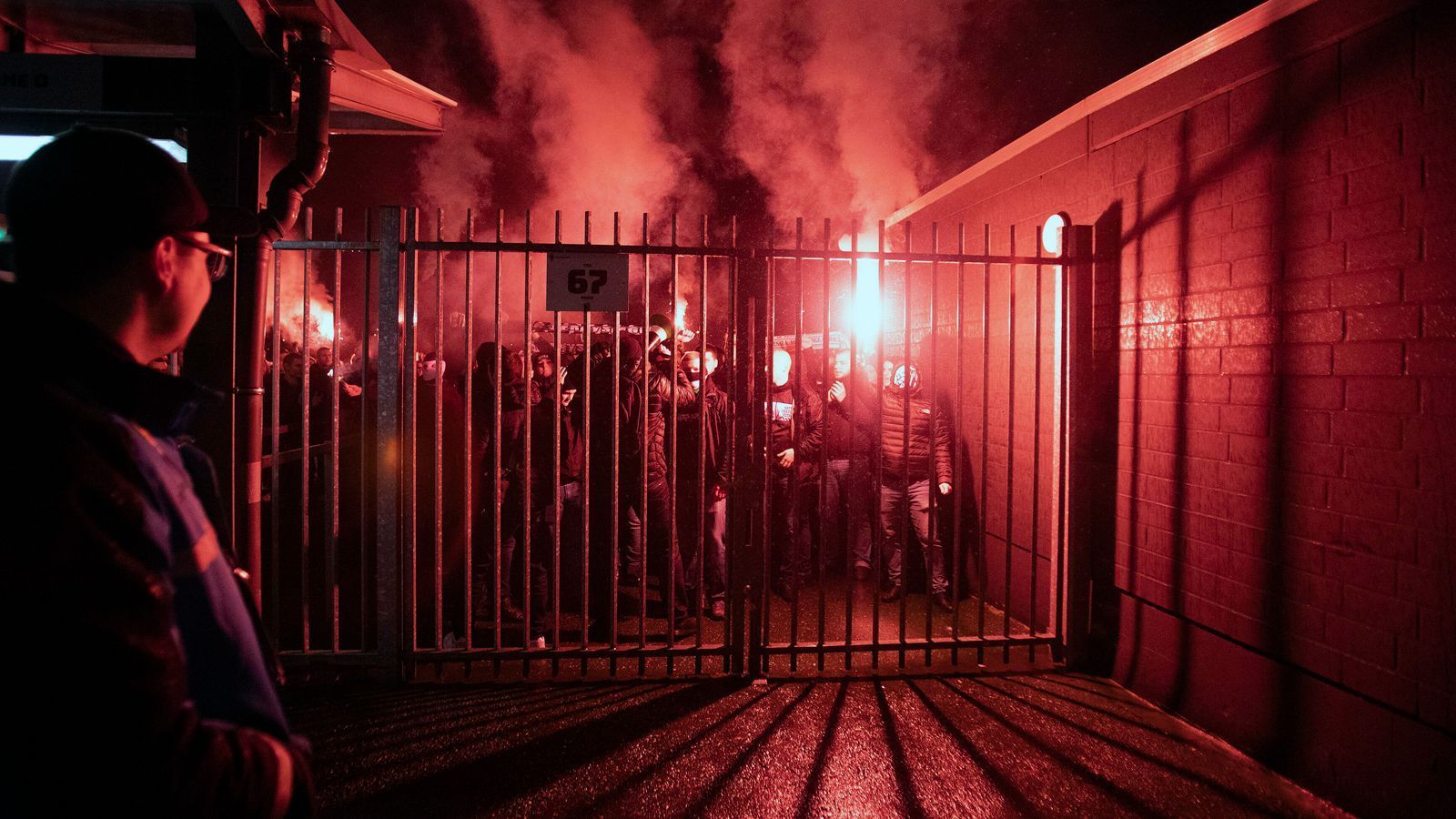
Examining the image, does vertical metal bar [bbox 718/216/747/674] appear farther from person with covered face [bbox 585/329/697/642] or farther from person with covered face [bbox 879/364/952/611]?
person with covered face [bbox 879/364/952/611]

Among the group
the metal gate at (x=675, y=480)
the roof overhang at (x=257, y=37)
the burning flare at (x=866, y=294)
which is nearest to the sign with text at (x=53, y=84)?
the roof overhang at (x=257, y=37)

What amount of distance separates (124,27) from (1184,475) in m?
7.40

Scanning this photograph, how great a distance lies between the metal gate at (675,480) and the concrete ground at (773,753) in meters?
0.31

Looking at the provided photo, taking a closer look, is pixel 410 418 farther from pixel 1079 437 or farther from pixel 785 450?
pixel 1079 437

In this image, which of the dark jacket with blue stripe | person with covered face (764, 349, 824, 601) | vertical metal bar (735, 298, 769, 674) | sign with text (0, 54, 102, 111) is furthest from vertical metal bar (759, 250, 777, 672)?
sign with text (0, 54, 102, 111)

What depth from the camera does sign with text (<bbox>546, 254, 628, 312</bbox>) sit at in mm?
4309

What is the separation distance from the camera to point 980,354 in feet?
21.4

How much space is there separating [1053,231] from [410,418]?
463 centimetres

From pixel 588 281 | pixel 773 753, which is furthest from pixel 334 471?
pixel 773 753

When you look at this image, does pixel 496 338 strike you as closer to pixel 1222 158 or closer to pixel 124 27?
pixel 124 27

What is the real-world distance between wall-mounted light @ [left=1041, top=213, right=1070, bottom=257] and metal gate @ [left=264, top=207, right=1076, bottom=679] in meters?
0.23

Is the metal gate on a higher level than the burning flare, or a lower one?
lower

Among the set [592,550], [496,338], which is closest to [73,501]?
[496,338]

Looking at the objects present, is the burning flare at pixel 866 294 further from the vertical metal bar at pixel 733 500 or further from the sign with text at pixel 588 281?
the sign with text at pixel 588 281
